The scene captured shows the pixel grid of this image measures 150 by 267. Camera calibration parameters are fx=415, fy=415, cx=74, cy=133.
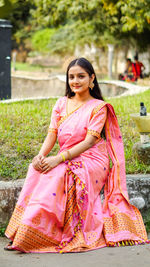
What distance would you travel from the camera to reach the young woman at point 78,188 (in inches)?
112

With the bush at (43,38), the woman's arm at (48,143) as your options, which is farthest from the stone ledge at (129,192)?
the bush at (43,38)

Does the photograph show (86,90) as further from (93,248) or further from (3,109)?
(3,109)

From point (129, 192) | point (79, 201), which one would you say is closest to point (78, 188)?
point (79, 201)

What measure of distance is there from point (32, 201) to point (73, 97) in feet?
3.26

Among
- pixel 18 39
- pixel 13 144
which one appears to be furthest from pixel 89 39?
pixel 13 144

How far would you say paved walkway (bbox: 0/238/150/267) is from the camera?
8.79 ft

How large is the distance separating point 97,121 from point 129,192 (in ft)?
2.42

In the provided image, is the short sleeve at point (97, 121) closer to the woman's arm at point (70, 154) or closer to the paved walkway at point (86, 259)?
the woman's arm at point (70, 154)

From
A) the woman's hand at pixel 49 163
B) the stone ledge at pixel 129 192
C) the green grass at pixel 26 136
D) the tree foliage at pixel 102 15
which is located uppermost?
the tree foliage at pixel 102 15

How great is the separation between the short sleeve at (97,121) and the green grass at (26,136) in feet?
2.58

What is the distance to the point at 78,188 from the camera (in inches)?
116

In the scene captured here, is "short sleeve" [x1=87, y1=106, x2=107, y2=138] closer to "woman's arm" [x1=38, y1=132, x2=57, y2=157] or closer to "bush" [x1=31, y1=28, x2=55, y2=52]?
"woman's arm" [x1=38, y1=132, x2=57, y2=157]

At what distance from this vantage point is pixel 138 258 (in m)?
2.78

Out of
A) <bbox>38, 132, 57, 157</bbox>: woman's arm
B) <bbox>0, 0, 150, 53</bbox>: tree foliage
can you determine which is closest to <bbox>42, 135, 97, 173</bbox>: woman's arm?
<bbox>38, 132, 57, 157</bbox>: woman's arm
